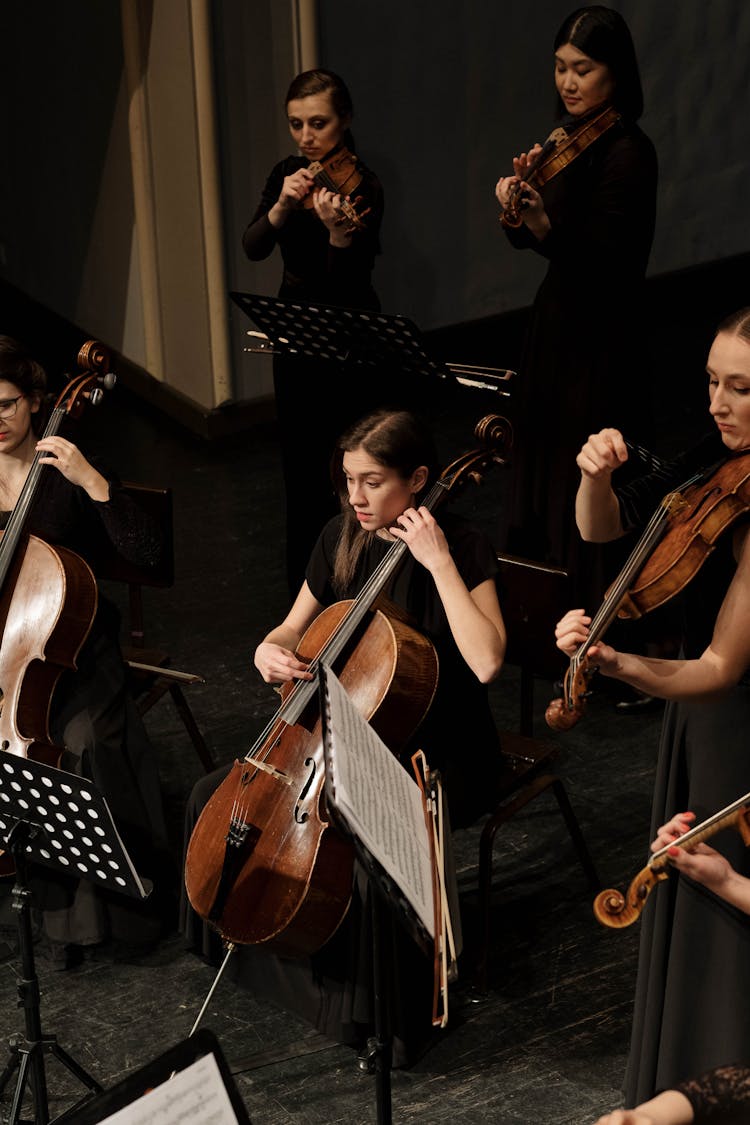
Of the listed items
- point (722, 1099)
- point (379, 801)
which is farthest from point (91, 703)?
point (722, 1099)

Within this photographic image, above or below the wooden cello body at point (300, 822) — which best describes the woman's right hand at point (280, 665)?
above

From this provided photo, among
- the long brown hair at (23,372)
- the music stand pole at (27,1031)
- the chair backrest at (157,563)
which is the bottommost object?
the music stand pole at (27,1031)

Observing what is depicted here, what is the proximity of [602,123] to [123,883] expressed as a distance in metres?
2.44

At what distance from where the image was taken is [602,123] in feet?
13.4

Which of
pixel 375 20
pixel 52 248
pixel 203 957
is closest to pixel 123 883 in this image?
pixel 203 957

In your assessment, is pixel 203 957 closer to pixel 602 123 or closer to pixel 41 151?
pixel 602 123

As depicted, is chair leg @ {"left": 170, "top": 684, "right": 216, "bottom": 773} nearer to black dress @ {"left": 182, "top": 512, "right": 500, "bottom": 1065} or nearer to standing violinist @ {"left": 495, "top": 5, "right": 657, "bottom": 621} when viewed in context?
black dress @ {"left": 182, "top": 512, "right": 500, "bottom": 1065}

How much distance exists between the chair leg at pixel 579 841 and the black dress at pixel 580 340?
87cm

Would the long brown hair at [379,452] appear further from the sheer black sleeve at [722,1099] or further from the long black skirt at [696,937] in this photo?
the sheer black sleeve at [722,1099]

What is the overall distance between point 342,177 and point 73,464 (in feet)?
4.97

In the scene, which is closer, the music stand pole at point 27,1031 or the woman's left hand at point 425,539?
the music stand pole at point 27,1031

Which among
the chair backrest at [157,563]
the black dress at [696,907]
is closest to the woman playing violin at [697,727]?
the black dress at [696,907]

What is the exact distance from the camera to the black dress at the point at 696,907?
2564mm

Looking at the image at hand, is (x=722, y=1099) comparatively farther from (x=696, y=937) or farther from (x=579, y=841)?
(x=579, y=841)
